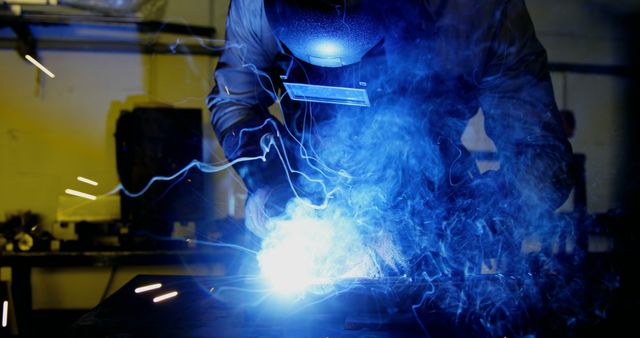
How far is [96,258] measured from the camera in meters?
2.72

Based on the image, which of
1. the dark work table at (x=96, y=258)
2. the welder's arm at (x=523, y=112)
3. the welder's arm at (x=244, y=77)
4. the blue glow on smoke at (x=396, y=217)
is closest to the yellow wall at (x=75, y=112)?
the dark work table at (x=96, y=258)

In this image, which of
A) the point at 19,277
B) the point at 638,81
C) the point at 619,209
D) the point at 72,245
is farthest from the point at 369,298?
the point at 638,81

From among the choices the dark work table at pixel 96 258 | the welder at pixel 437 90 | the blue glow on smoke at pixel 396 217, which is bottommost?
the dark work table at pixel 96 258

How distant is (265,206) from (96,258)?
5.32 feet

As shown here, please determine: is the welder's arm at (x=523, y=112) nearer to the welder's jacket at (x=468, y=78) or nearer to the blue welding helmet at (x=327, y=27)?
the welder's jacket at (x=468, y=78)

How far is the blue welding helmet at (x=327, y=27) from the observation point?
1.21m

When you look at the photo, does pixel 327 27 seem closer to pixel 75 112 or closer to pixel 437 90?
pixel 437 90

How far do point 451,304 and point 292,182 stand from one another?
68cm

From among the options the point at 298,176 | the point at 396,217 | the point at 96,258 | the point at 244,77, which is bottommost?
the point at 96,258

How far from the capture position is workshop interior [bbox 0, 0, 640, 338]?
3.80 feet

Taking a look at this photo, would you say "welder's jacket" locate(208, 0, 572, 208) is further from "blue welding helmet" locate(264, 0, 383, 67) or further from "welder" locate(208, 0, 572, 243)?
"blue welding helmet" locate(264, 0, 383, 67)

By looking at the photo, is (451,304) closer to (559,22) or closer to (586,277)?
(586,277)

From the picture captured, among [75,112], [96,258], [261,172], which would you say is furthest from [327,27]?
[75,112]

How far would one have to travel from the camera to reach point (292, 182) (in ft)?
5.44
